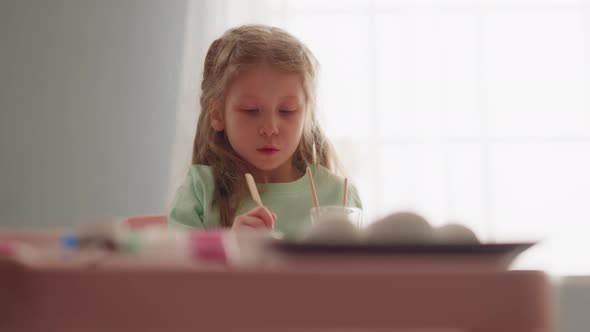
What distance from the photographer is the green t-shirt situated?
4.09 feet

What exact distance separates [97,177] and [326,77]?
37.3 inches

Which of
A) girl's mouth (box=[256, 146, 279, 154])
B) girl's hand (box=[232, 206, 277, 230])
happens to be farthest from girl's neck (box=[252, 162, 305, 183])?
girl's hand (box=[232, 206, 277, 230])

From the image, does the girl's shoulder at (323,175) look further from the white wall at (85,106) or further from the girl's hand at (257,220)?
the white wall at (85,106)

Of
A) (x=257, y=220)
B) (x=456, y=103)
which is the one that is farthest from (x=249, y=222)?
(x=456, y=103)

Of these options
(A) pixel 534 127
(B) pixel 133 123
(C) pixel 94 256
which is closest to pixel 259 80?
(C) pixel 94 256

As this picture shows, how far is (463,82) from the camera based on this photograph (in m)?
2.31

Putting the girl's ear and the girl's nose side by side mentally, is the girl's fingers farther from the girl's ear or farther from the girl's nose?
the girl's ear

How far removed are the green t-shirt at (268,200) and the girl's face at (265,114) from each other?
0.07 metres

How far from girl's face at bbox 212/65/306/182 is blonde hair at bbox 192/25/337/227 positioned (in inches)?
1.2

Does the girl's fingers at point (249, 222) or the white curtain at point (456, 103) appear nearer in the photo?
the girl's fingers at point (249, 222)

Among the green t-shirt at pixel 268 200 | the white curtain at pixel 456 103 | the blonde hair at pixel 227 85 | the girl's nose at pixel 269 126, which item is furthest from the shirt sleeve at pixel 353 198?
the white curtain at pixel 456 103

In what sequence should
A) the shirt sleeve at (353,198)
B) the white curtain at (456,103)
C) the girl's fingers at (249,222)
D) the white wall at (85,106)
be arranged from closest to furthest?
the girl's fingers at (249,222), the shirt sleeve at (353,198), the white curtain at (456,103), the white wall at (85,106)

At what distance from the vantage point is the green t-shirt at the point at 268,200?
1246 millimetres

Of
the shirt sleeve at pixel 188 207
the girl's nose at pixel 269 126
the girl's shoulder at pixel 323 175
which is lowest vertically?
the shirt sleeve at pixel 188 207
